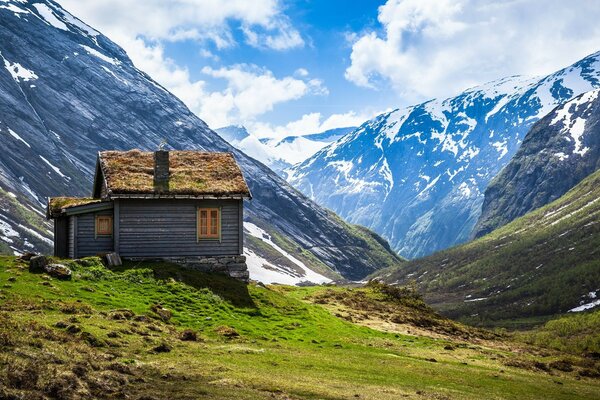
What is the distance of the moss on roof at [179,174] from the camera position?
44.2 m

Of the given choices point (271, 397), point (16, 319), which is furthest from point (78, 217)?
point (271, 397)

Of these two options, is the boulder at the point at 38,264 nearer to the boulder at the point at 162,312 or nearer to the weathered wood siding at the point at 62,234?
the boulder at the point at 162,312

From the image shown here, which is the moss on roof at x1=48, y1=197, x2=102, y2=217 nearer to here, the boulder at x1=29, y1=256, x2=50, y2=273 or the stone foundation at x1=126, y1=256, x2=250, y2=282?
the stone foundation at x1=126, y1=256, x2=250, y2=282

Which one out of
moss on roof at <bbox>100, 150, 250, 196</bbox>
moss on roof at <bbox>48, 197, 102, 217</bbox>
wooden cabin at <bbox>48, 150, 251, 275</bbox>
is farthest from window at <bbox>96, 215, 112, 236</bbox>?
moss on roof at <bbox>48, 197, 102, 217</bbox>

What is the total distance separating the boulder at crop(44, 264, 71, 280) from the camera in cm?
3425

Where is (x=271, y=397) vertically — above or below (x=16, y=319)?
below

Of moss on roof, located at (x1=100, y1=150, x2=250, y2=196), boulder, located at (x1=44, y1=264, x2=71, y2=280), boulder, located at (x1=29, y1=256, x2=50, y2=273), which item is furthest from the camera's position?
moss on roof, located at (x1=100, y1=150, x2=250, y2=196)

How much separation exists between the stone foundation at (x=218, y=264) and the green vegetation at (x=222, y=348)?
1.90 metres

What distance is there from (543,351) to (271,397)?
30.7 meters

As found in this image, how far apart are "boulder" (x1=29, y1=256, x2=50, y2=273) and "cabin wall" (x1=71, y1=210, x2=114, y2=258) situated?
→ 811cm

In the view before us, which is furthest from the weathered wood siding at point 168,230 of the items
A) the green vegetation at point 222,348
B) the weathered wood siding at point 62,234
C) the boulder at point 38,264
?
the boulder at point 38,264

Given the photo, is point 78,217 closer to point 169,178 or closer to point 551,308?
point 169,178

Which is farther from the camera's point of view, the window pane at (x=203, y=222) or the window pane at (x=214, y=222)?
the window pane at (x=214, y=222)

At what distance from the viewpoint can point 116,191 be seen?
140 ft
